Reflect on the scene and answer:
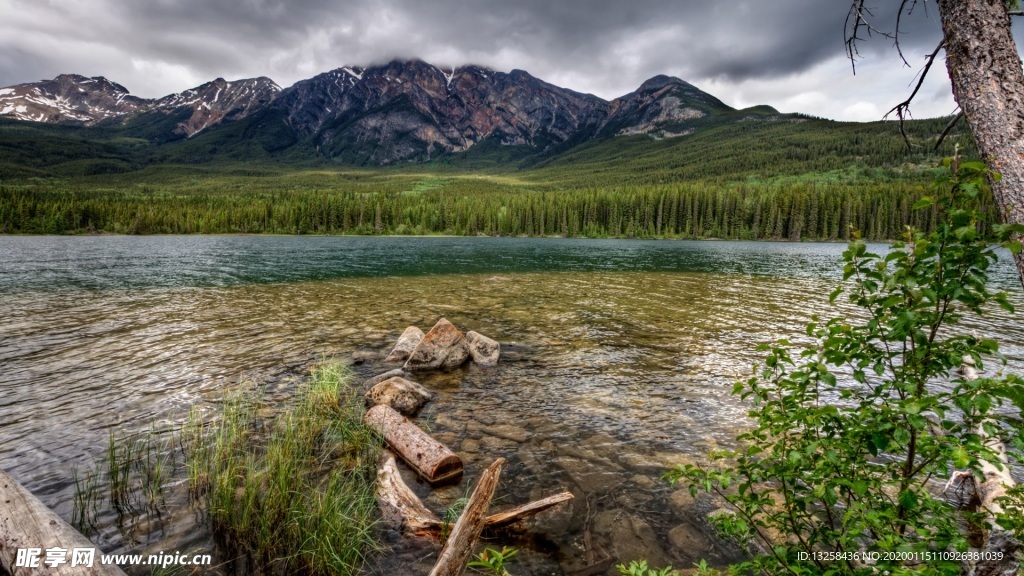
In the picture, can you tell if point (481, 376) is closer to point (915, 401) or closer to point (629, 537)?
point (629, 537)

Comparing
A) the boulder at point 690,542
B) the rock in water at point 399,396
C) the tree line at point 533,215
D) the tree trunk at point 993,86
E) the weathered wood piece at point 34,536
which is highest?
the tree line at point 533,215

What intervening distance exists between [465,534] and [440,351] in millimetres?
9591

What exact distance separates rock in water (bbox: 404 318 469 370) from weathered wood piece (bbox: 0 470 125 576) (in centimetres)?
914

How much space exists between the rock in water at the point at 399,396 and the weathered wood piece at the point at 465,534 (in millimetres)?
5968

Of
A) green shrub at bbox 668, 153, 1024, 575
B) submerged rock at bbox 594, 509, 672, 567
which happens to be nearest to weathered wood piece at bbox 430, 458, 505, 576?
submerged rock at bbox 594, 509, 672, 567

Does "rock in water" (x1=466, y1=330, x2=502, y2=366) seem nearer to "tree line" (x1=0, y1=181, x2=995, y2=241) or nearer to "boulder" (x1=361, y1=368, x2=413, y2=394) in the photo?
"boulder" (x1=361, y1=368, x2=413, y2=394)

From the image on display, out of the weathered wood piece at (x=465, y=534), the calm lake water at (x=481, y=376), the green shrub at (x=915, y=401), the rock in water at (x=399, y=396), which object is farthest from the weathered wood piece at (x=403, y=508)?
the green shrub at (x=915, y=401)

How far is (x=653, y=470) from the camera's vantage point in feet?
27.6

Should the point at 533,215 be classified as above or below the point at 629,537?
above

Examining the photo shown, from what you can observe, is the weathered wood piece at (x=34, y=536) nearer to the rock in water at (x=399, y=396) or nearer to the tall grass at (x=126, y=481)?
the tall grass at (x=126, y=481)

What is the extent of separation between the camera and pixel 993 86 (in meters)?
4.84

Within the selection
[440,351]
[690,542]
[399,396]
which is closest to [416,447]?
[399,396]

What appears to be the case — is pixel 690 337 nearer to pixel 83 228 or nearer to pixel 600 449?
pixel 600 449

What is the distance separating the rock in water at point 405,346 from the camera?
49.0ft
